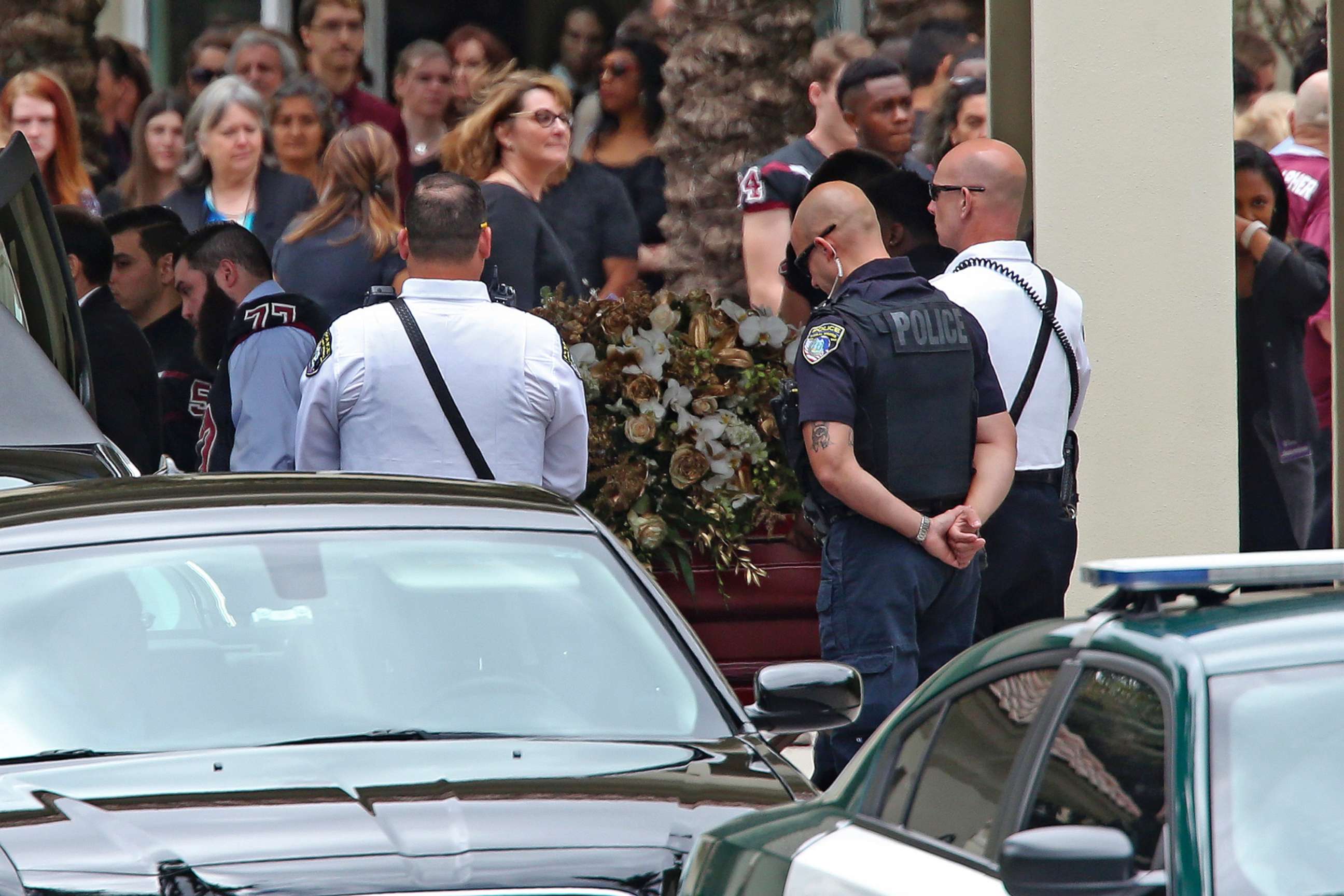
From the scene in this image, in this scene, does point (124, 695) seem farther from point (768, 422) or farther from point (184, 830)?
point (768, 422)

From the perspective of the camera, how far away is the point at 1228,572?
9.09 feet

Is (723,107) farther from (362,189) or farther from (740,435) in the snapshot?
(740,435)

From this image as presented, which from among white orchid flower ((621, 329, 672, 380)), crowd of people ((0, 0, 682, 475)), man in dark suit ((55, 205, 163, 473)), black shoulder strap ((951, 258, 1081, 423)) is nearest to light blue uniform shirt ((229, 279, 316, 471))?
crowd of people ((0, 0, 682, 475))

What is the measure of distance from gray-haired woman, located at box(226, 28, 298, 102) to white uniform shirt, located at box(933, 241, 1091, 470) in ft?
18.9

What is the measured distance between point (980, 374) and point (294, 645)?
2.53 metres

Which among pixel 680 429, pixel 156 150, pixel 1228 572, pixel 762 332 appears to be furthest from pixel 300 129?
pixel 1228 572

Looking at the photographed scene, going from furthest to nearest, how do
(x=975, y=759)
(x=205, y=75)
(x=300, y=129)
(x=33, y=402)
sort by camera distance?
(x=205, y=75) → (x=300, y=129) → (x=33, y=402) → (x=975, y=759)

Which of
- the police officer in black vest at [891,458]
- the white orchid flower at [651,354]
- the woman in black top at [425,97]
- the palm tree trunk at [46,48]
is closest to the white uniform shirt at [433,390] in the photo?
the police officer in black vest at [891,458]

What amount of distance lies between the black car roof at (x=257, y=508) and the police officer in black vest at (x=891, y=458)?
51.5 inches

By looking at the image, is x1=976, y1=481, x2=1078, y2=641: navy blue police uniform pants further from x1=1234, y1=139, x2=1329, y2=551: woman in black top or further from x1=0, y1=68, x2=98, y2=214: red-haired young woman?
x1=0, y1=68, x2=98, y2=214: red-haired young woman

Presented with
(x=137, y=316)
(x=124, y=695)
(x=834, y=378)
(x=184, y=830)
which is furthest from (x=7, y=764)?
(x=137, y=316)

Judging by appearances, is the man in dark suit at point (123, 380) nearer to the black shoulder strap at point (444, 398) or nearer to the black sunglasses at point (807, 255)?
the black shoulder strap at point (444, 398)

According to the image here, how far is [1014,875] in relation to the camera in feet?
8.20

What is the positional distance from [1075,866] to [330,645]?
185 cm
